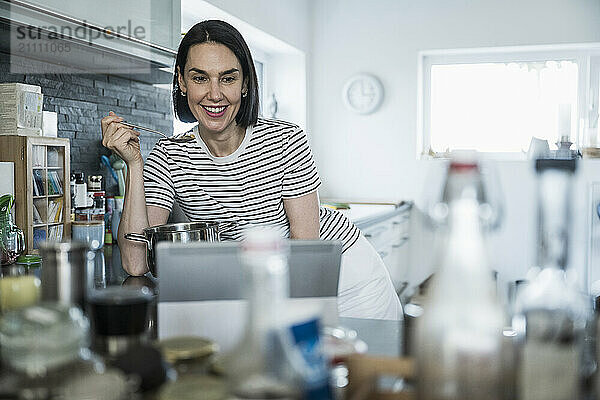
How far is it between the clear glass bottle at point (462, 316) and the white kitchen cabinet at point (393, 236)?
2.64 m

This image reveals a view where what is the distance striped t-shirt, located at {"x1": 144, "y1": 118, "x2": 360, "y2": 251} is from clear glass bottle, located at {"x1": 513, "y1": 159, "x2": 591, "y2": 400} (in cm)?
110

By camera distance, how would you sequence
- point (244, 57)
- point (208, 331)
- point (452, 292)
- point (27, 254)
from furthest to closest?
point (27, 254), point (244, 57), point (208, 331), point (452, 292)

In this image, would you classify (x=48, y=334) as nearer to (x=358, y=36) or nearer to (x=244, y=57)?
(x=244, y=57)

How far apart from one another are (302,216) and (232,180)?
8.1 inches

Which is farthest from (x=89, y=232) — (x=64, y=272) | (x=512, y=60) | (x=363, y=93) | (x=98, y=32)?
(x=512, y=60)

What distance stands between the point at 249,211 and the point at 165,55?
102cm

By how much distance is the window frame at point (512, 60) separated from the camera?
441cm

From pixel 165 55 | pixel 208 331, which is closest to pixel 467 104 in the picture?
pixel 165 55

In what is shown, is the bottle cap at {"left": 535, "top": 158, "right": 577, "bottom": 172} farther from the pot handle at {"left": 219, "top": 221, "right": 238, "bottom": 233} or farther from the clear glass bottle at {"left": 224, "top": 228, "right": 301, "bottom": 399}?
the pot handle at {"left": 219, "top": 221, "right": 238, "bottom": 233}

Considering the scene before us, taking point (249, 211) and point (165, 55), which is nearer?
point (249, 211)

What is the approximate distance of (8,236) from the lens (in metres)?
1.97

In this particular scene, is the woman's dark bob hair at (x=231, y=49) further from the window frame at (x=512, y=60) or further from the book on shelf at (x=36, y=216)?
the window frame at (x=512, y=60)

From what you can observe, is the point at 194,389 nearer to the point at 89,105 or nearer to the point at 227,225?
the point at 227,225

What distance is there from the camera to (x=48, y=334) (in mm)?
582
